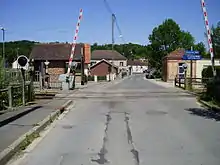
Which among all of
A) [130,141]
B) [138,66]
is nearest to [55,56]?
[130,141]

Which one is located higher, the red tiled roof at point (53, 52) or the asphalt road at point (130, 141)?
the red tiled roof at point (53, 52)

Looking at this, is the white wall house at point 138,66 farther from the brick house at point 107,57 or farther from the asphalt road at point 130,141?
the asphalt road at point 130,141

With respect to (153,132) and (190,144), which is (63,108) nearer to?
(153,132)

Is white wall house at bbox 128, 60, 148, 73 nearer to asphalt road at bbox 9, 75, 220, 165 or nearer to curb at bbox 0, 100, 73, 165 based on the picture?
asphalt road at bbox 9, 75, 220, 165

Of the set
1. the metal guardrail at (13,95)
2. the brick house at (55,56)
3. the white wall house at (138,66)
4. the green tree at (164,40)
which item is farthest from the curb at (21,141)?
the white wall house at (138,66)

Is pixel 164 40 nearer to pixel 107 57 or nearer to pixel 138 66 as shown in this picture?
pixel 107 57

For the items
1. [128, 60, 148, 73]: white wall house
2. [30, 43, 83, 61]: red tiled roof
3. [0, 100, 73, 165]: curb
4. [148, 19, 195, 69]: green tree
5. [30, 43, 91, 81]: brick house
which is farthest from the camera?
[128, 60, 148, 73]: white wall house

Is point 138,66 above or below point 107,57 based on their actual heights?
below

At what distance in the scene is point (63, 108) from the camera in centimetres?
1703

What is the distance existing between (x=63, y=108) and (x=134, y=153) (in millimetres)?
9505

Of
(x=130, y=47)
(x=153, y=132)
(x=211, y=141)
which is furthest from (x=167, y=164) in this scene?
(x=130, y=47)

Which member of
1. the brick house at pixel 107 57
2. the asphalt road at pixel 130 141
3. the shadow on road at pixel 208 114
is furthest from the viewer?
the brick house at pixel 107 57

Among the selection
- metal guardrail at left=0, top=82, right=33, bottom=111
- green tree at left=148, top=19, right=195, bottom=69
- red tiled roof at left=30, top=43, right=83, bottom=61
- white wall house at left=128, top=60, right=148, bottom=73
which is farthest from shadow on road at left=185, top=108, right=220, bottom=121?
white wall house at left=128, top=60, right=148, bottom=73

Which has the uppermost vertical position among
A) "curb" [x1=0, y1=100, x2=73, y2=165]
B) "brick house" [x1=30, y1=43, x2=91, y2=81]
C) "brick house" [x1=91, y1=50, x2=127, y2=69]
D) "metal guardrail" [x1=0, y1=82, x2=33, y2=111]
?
"brick house" [x1=91, y1=50, x2=127, y2=69]
